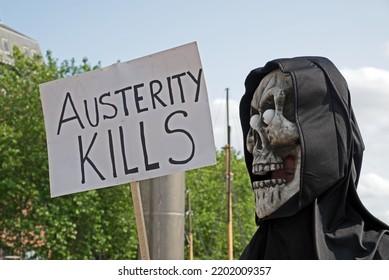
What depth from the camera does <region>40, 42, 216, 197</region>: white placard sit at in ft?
14.7

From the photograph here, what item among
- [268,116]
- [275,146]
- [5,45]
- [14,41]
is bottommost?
[275,146]

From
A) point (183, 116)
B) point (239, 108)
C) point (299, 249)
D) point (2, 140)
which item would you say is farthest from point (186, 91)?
point (2, 140)

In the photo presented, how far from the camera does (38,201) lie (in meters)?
28.2

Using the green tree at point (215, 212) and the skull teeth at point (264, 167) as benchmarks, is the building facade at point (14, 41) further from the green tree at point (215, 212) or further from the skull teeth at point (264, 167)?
the skull teeth at point (264, 167)

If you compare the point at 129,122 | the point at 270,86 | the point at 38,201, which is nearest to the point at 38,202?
the point at 38,201

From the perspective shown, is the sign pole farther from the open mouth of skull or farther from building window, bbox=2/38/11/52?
building window, bbox=2/38/11/52

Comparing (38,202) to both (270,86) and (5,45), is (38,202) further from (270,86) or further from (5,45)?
(5,45)

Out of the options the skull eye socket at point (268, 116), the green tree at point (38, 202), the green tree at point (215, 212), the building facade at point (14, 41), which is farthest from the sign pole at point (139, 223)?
the building facade at point (14, 41)

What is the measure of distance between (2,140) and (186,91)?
2430 centimetres

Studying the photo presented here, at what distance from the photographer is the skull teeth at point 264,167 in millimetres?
3463

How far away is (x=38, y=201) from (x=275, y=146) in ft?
83.4

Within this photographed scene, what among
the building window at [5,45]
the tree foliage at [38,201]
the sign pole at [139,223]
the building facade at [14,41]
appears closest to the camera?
the sign pole at [139,223]

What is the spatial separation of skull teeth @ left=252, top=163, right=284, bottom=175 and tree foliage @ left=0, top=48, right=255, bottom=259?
2428 centimetres

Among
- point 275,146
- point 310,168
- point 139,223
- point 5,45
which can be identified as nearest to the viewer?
point 310,168
